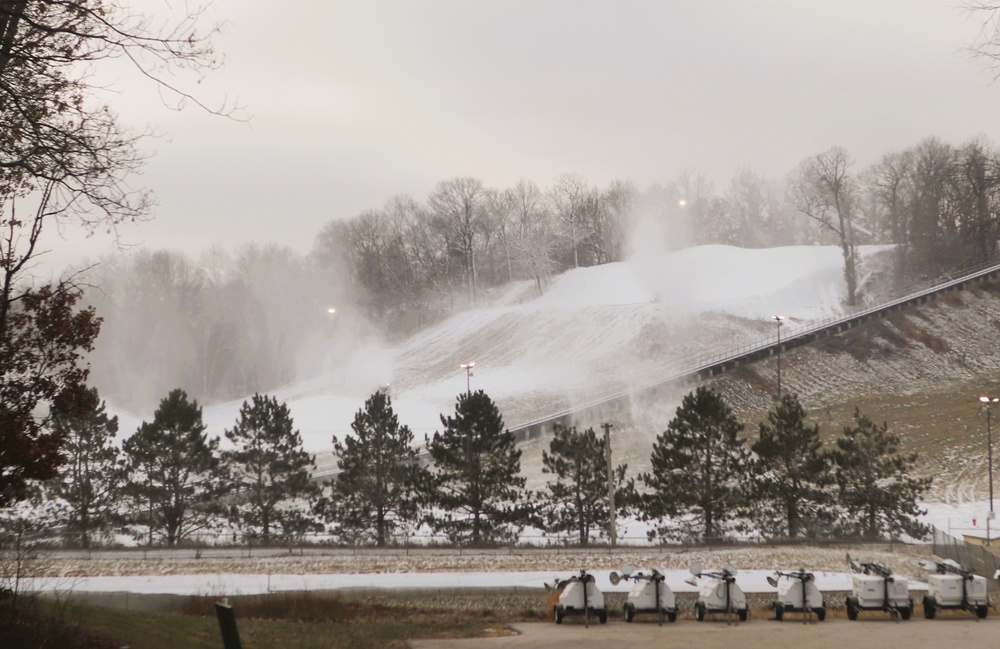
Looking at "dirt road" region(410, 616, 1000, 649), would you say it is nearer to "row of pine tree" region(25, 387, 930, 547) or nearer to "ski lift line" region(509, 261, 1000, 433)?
"row of pine tree" region(25, 387, 930, 547)

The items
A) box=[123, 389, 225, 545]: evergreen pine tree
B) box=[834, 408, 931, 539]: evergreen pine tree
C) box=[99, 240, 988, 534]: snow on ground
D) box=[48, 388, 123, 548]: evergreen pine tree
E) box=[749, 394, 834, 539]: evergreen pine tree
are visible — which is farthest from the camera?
box=[99, 240, 988, 534]: snow on ground

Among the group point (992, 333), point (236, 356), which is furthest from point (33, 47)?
point (236, 356)

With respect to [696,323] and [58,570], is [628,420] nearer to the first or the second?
[696,323]

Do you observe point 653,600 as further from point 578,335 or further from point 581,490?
point 578,335

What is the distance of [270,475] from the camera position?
47.6 meters

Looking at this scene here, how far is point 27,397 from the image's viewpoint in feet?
38.3

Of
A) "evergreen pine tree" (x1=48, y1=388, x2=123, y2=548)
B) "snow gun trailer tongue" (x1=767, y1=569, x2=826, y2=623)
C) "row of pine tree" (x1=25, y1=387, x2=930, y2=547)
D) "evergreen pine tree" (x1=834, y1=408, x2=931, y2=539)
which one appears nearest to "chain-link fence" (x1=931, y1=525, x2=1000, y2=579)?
"evergreen pine tree" (x1=834, y1=408, x2=931, y2=539)

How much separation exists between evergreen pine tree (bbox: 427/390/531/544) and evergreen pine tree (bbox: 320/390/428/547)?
1520 mm

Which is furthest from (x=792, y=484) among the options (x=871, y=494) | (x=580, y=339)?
(x=580, y=339)

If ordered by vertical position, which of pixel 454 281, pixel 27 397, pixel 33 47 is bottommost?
pixel 27 397

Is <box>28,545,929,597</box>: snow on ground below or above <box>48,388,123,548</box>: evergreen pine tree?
below

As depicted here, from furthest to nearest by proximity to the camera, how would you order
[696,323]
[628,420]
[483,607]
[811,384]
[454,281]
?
[454,281], [696,323], [811,384], [628,420], [483,607]

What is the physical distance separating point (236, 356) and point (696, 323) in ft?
199

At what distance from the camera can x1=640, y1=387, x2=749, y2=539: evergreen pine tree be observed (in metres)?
42.3
